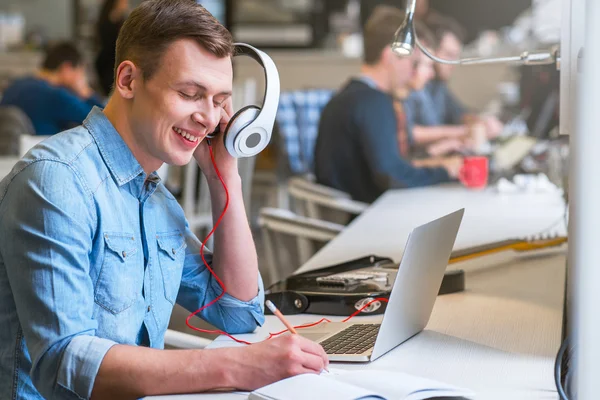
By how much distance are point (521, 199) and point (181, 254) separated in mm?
1680

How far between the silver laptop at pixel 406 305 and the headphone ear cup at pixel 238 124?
0.31m

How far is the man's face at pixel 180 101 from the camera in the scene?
1.13 metres

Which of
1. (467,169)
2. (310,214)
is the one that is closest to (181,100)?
(310,214)

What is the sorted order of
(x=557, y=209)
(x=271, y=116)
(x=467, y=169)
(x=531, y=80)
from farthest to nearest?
(x=531, y=80)
(x=467, y=169)
(x=557, y=209)
(x=271, y=116)

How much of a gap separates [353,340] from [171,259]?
0.97ft

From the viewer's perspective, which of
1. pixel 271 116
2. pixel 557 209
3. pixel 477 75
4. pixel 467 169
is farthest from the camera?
pixel 477 75

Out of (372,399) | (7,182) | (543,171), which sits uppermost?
(7,182)

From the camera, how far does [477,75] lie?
6.23 meters

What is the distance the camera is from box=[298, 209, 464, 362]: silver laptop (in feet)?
3.67

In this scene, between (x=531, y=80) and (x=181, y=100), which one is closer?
(x=181, y=100)

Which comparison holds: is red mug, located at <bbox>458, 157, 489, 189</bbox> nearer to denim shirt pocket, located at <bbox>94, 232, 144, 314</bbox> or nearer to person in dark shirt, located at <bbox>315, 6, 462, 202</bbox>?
person in dark shirt, located at <bbox>315, 6, 462, 202</bbox>

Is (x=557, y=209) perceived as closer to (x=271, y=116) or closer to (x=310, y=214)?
(x=310, y=214)

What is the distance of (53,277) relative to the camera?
100 centimetres

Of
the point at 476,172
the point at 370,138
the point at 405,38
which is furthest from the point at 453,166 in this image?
the point at 405,38
